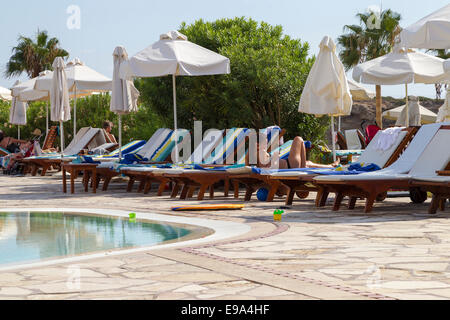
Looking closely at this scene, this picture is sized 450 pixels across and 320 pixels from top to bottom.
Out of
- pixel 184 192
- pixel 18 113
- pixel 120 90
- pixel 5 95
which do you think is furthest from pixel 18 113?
pixel 184 192

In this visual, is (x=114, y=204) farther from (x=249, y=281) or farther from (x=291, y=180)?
(x=249, y=281)

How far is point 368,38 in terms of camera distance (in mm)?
36344

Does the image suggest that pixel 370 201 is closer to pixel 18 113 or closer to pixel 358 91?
pixel 358 91

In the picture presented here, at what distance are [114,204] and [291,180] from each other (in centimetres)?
270

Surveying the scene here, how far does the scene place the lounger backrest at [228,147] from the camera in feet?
39.7

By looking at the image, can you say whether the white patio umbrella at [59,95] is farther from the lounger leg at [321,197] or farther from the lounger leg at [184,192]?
the lounger leg at [321,197]

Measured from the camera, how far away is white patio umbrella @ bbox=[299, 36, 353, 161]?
11406 millimetres

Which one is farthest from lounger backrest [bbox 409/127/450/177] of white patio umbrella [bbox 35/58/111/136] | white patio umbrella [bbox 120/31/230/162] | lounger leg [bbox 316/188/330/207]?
white patio umbrella [bbox 35/58/111/136]

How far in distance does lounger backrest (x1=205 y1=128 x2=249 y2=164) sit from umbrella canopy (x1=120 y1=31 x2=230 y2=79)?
54.5 inches

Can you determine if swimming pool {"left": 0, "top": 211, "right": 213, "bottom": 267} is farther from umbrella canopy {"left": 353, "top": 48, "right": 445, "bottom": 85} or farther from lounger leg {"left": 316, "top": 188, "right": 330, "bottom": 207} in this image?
umbrella canopy {"left": 353, "top": 48, "right": 445, "bottom": 85}

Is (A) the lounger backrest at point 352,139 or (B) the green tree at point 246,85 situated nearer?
(B) the green tree at point 246,85

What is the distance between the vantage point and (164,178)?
11.7 metres

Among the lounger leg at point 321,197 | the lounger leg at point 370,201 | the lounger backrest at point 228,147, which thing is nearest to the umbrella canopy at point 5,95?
the lounger backrest at point 228,147

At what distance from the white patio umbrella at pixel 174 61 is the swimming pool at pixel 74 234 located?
4507mm
